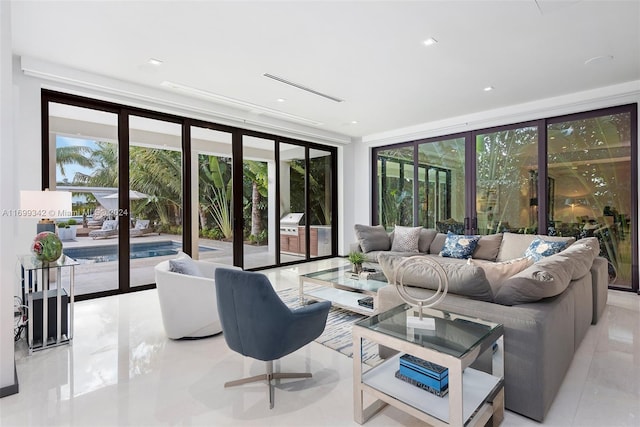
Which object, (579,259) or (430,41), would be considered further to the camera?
(430,41)

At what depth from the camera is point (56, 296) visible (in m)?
2.87

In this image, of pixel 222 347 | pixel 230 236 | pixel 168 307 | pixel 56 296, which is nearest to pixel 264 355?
pixel 222 347

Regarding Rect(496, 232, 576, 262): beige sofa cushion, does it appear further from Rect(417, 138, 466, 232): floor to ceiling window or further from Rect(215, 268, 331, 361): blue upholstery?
Rect(215, 268, 331, 361): blue upholstery

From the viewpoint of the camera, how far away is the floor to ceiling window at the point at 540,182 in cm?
454

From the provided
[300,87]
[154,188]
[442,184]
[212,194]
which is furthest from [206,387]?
[442,184]

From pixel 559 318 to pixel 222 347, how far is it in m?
2.50

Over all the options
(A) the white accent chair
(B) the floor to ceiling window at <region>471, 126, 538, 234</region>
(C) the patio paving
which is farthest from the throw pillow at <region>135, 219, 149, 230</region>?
(B) the floor to ceiling window at <region>471, 126, 538, 234</region>

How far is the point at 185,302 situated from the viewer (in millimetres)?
2869

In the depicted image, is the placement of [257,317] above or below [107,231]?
below

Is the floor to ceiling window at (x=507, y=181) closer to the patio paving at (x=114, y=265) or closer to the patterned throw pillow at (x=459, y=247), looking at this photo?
the patterned throw pillow at (x=459, y=247)

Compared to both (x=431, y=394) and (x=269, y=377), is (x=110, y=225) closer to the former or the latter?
(x=269, y=377)

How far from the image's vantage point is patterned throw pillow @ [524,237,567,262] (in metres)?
3.78

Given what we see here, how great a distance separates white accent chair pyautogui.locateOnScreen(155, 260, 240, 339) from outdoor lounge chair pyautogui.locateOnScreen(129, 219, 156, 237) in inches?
82.1

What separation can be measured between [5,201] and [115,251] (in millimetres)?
2606
